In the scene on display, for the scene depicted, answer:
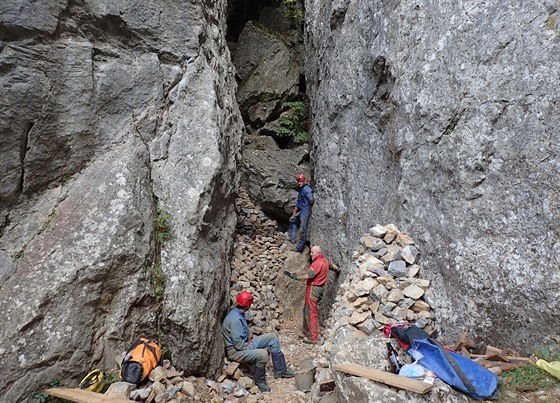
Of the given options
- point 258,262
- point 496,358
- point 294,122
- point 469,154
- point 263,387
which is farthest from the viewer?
point 294,122

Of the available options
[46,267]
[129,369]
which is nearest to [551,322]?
[129,369]

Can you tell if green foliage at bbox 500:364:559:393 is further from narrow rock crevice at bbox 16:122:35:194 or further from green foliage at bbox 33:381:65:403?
narrow rock crevice at bbox 16:122:35:194

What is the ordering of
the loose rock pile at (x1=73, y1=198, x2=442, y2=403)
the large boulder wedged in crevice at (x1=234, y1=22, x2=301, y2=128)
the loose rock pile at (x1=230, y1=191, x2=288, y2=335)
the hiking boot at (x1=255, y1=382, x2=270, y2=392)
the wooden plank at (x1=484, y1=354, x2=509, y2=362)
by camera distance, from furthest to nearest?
the large boulder wedged in crevice at (x1=234, y1=22, x2=301, y2=128) < the loose rock pile at (x1=230, y1=191, x2=288, y2=335) < the hiking boot at (x1=255, y1=382, x2=270, y2=392) < the loose rock pile at (x1=73, y1=198, x2=442, y2=403) < the wooden plank at (x1=484, y1=354, x2=509, y2=362)

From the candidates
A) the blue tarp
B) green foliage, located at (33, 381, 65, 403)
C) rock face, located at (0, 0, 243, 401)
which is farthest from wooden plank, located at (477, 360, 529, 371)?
green foliage, located at (33, 381, 65, 403)

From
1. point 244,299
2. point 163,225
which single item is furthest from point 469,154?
point 163,225

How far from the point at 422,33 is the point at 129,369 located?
753 cm

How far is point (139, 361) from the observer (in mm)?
5336

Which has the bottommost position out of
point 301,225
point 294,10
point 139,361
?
point 139,361

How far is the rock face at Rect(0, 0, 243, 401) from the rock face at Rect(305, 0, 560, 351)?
3.55 metres

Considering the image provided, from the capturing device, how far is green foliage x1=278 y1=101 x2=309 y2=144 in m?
13.7

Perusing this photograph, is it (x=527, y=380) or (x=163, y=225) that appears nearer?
(x=527, y=380)

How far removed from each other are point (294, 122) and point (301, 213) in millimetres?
4485

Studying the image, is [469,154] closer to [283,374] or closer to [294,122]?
[283,374]

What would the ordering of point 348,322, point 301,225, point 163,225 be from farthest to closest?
point 301,225 → point 163,225 → point 348,322
